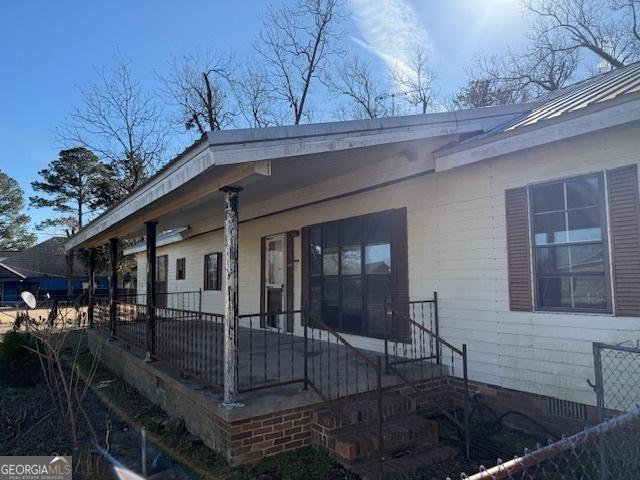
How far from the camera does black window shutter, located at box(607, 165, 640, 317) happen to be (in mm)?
4102

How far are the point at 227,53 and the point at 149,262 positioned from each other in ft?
56.4

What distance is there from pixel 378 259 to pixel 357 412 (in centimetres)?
298

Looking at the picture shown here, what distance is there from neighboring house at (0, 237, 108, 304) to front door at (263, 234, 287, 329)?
30247mm

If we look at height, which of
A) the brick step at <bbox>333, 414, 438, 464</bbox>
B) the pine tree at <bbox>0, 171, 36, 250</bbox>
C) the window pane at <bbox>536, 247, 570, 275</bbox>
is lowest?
the brick step at <bbox>333, 414, 438, 464</bbox>

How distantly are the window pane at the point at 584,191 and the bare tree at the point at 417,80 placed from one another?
57.3ft

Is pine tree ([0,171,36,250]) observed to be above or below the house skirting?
above

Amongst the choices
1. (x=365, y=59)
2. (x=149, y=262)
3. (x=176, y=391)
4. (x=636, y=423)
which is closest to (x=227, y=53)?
(x=365, y=59)

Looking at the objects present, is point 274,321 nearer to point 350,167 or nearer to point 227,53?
point 350,167

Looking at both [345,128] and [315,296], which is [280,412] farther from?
[315,296]

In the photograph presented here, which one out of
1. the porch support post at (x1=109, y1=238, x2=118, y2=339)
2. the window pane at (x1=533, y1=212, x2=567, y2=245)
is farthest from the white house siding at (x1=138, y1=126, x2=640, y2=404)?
the porch support post at (x1=109, y1=238, x2=118, y2=339)

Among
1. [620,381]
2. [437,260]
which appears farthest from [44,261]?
[620,381]

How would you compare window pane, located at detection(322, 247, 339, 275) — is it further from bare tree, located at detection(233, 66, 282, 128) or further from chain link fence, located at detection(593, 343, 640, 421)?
bare tree, located at detection(233, 66, 282, 128)

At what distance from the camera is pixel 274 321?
9570 mm

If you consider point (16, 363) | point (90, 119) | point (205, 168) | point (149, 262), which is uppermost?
point (90, 119)
